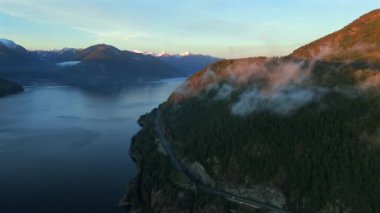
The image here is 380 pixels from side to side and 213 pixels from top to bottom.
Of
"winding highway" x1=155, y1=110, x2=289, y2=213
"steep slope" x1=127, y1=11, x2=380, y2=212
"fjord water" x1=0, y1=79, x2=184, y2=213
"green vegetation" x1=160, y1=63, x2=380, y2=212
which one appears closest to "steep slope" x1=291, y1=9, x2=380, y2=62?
"steep slope" x1=127, y1=11, x2=380, y2=212

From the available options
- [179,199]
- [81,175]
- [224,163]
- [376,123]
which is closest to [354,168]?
[376,123]

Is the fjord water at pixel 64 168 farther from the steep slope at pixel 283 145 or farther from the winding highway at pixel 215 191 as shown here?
the winding highway at pixel 215 191

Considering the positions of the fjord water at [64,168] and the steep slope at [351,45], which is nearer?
the fjord water at [64,168]

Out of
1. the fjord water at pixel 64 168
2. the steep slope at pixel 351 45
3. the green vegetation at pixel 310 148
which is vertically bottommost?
the fjord water at pixel 64 168

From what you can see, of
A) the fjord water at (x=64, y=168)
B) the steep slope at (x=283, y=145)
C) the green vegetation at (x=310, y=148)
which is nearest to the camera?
the green vegetation at (x=310, y=148)

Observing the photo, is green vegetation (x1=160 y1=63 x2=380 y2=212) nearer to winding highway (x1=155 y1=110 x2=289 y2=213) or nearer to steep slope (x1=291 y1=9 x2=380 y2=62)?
winding highway (x1=155 y1=110 x2=289 y2=213)

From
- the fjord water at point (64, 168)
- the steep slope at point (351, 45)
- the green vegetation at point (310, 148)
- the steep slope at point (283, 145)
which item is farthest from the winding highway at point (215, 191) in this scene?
the steep slope at point (351, 45)

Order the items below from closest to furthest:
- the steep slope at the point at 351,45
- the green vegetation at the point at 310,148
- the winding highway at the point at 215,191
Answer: the green vegetation at the point at 310,148, the winding highway at the point at 215,191, the steep slope at the point at 351,45
